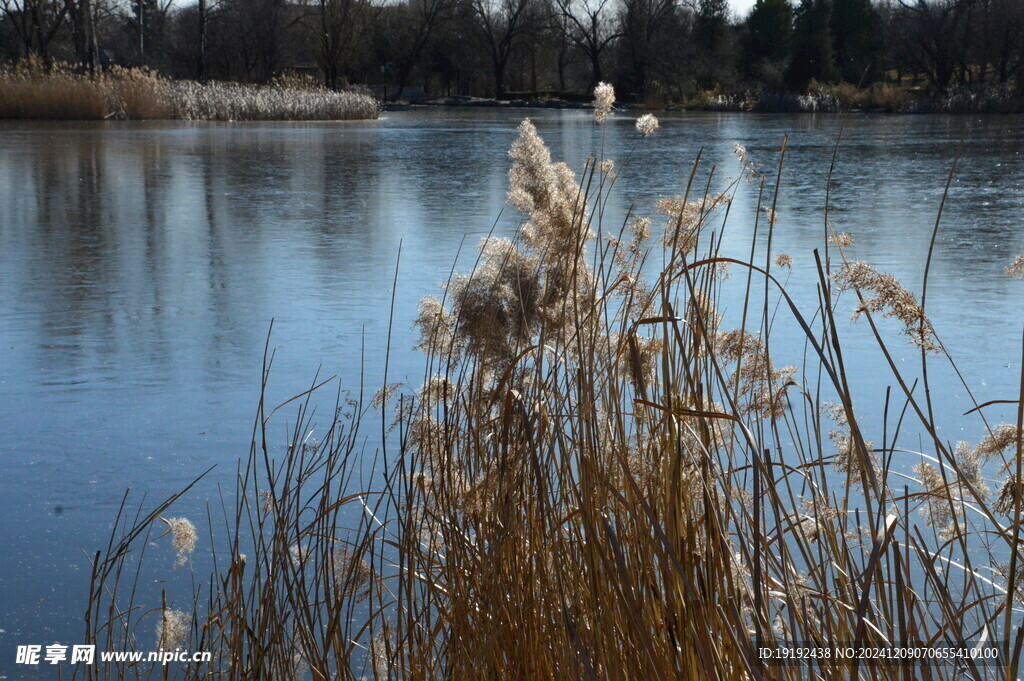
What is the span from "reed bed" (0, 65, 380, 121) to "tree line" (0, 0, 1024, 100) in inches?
142

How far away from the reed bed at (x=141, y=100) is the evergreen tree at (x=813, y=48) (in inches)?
651

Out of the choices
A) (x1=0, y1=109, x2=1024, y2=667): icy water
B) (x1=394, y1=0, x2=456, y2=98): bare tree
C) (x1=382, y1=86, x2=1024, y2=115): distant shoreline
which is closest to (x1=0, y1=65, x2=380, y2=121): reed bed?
(x1=0, y1=109, x2=1024, y2=667): icy water

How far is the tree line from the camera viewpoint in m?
27.0

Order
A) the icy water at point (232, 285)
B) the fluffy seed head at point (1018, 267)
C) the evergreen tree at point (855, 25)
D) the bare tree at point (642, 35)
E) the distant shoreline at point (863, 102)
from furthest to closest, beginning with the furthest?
1. the bare tree at point (642, 35)
2. the evergreen tree at point (855, 25)
3. the distant shoreline at point (863, 102)
4. the icy water at point (232, 285)
5. the fluffy seed head at point (1018, 267)

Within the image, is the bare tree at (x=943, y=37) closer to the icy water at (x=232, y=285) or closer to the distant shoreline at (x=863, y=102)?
the distant shoreline at (x=863, y=102)

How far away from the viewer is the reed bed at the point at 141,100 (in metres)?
16.0

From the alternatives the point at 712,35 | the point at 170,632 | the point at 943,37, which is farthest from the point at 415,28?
the point at 170,632

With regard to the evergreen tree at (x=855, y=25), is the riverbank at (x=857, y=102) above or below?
below

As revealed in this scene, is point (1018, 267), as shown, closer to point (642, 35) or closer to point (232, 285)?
point (232, 285)

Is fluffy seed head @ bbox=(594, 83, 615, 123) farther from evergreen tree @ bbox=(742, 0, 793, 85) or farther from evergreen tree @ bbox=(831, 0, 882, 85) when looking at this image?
evergreen tree @ bbox=(742, 0, 793, 85)

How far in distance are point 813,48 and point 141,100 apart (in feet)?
72.1

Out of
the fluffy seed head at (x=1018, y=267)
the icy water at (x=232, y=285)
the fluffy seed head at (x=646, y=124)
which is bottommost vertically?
the icy water at (x=232, y=285)

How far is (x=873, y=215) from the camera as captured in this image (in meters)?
5.71

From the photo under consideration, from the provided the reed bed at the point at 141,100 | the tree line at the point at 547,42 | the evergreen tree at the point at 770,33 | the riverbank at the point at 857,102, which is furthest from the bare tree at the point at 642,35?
→ the reed bed at the point at 141,100
